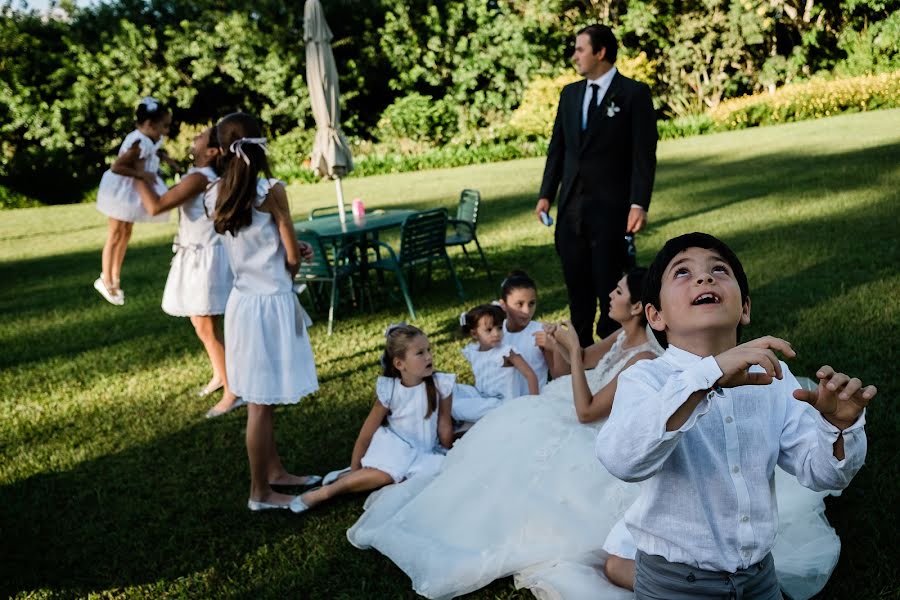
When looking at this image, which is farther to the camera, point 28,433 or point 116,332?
point 116,332

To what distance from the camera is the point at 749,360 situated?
59.6 inches

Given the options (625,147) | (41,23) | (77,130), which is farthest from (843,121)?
A: (41,23)

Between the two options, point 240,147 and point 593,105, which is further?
point 593,105

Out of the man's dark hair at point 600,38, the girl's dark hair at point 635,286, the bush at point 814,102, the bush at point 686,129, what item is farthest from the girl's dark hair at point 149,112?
the bush at point 814,102

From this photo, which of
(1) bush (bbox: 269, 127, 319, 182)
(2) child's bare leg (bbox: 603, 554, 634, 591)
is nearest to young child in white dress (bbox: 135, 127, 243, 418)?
(2) child's bare leg (bbox: 603, 554, 634, 591)

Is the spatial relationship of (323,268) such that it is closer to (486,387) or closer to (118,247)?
(118,247)

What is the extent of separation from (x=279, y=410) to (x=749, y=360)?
179 inches

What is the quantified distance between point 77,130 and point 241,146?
1285 inches

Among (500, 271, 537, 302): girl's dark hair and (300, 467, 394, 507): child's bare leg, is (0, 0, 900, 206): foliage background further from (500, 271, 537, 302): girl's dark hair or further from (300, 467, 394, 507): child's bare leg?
(300, 467, 394, 507): child's bare leg

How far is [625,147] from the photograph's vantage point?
5.27 meters

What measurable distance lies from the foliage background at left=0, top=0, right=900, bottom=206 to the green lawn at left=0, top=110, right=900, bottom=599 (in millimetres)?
17640

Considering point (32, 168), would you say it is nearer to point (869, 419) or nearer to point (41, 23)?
point (41, 23)

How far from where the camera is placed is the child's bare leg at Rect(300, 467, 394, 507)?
4109 mm

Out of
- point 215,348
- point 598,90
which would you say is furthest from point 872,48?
point 215,348
